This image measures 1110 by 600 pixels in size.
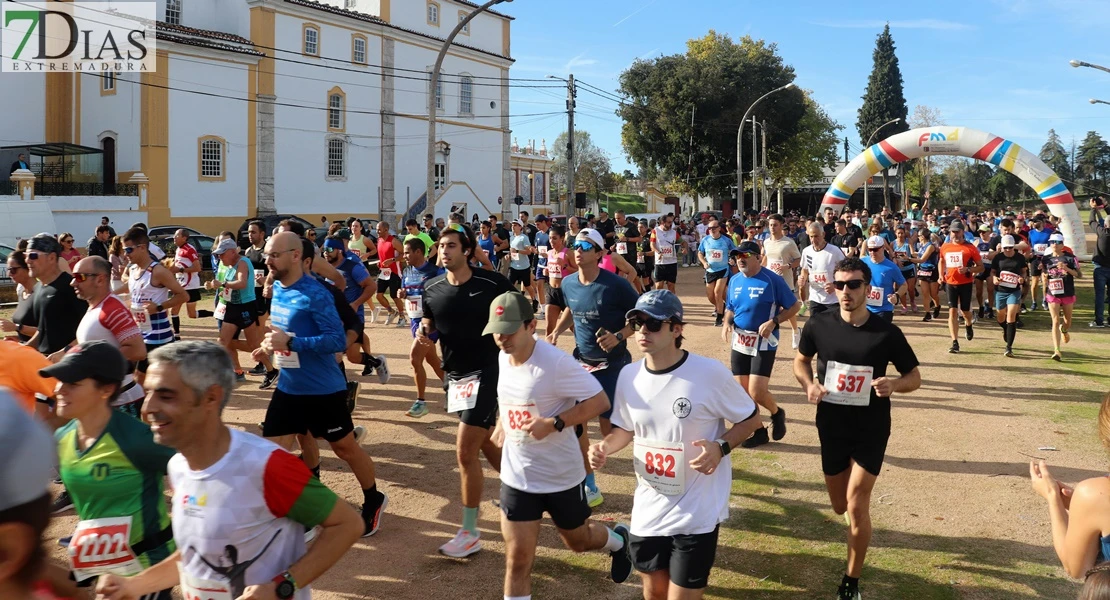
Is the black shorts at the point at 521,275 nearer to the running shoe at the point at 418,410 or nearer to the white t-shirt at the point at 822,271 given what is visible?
the white t-shirt at the point at 822,271

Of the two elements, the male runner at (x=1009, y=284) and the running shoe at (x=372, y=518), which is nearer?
the running shoe at (x=372, y=518)

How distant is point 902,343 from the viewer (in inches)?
207

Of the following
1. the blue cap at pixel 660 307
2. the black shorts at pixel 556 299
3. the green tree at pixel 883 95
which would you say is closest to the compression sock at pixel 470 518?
the blue cap at pixel 660 307

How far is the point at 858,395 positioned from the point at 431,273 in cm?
532

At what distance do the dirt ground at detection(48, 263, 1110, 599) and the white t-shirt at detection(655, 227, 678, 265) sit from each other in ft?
19.7

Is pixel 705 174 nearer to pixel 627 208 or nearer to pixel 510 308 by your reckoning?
pixel 627 208

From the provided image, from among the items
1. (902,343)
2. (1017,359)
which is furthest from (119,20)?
(902,343)

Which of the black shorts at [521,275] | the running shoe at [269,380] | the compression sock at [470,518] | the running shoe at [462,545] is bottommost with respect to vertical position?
the running shoe at [462,545]

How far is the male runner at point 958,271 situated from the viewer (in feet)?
44.1

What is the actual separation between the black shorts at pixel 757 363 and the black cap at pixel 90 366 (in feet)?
19.7

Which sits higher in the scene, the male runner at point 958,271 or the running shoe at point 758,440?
the male runner at point 958,271

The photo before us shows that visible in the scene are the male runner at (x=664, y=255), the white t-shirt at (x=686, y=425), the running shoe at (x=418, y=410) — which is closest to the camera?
the white t-shirt at (x=686, y=425)

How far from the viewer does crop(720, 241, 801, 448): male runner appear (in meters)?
8.13

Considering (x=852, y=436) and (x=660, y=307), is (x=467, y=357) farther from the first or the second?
(x=852, y=436)
